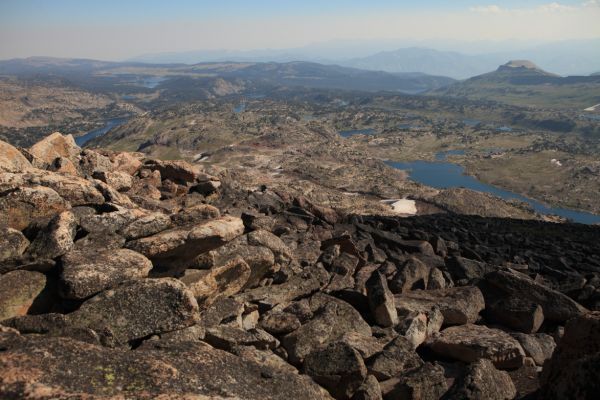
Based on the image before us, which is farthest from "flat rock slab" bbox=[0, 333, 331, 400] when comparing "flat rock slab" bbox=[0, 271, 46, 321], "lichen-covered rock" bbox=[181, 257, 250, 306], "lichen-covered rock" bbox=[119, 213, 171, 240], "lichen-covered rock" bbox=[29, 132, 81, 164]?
"lichen-covered rock" bbox=[29, 132, 81, 164]

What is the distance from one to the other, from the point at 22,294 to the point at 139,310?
13.3ft

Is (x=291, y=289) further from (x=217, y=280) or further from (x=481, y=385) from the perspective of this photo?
(x=481, y=385)

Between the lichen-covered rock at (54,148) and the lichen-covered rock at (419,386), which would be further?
the lichen-covered rock at (54,148)

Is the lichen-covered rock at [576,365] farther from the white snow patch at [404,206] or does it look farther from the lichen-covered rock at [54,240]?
the white snow patch at [404,206]

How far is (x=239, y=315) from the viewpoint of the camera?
1645 centimetres

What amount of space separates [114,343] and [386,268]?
16.8 metres

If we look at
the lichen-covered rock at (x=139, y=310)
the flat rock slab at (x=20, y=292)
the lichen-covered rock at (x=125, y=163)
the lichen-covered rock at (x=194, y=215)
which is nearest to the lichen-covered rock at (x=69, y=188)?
the lichen-covered rock at (x=194, y=215)

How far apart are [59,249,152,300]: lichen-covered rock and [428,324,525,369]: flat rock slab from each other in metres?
12.4

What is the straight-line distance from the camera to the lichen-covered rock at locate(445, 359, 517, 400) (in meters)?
12.2

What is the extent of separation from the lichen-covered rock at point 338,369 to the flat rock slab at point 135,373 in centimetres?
78

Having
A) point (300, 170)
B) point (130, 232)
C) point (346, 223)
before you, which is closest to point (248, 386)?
point (130, 232)

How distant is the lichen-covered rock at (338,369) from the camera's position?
1341cm

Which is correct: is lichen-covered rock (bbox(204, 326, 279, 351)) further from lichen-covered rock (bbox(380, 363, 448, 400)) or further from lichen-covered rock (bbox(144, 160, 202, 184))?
lichen-covered rock (bbox(144, 160, 202, 184))

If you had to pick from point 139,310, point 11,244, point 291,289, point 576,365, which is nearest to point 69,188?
point 11,244
